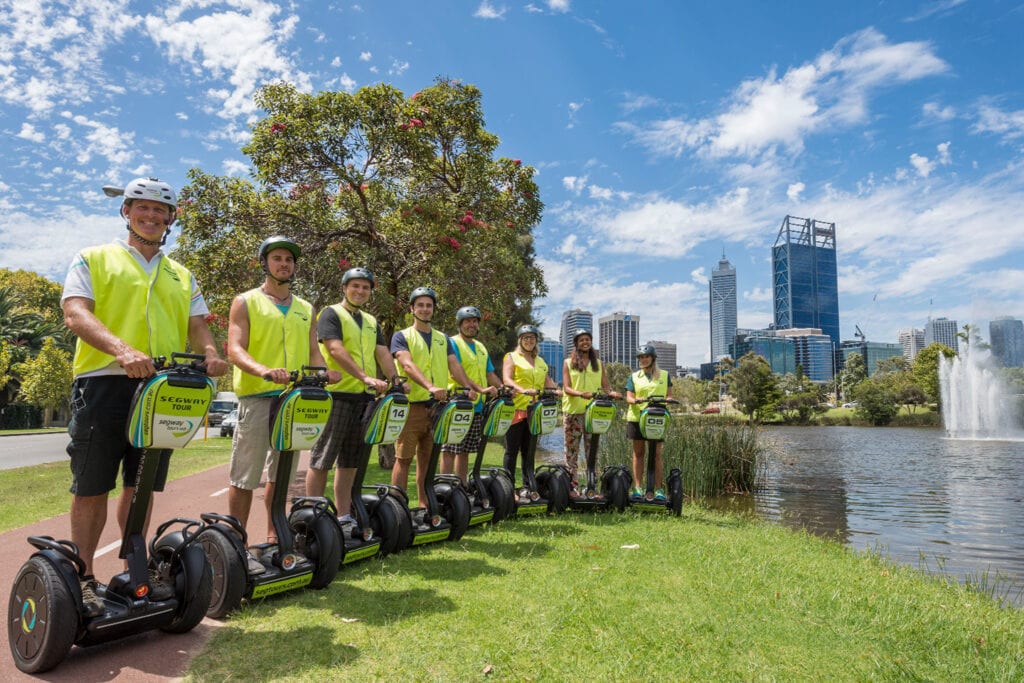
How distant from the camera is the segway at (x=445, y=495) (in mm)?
5371

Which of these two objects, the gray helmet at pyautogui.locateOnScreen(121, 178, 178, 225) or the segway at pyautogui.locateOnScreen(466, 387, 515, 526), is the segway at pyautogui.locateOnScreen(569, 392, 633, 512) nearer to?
the segway at pyautogui.locateOnScreen(466, 387, 515, 526)

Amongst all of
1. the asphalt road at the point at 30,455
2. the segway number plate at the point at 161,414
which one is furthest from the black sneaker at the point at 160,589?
the asphalt road at the point at 30,455

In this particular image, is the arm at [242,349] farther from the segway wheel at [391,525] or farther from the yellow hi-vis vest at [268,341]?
the segway wheel at [391,525]

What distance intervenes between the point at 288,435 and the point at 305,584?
990 millimetres

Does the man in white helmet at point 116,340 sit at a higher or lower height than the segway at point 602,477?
higher

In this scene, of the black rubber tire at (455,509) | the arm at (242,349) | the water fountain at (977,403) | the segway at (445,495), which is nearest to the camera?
the arm at (242,349)

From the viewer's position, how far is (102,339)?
2.97m

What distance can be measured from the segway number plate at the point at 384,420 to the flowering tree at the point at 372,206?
5593mm

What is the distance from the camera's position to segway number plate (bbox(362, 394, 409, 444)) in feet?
15.3

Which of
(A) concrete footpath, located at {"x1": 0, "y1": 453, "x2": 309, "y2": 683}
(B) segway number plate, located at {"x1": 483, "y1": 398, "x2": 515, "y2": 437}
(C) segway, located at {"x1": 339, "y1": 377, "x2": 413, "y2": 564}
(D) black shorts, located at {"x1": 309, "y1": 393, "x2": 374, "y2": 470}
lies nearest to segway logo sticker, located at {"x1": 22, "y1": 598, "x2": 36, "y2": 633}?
(A) concrete footpath, located at {"x1": 0, "y1": 453, "x2": 309, "y2": 683}

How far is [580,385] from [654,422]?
93 centimetres

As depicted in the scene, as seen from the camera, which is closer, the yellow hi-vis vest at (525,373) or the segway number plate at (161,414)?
the segway number plate at (161,414)

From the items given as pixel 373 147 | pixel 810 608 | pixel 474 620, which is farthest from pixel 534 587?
pixel 373 147

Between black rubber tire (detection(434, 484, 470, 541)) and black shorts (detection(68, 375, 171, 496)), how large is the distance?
278cm
